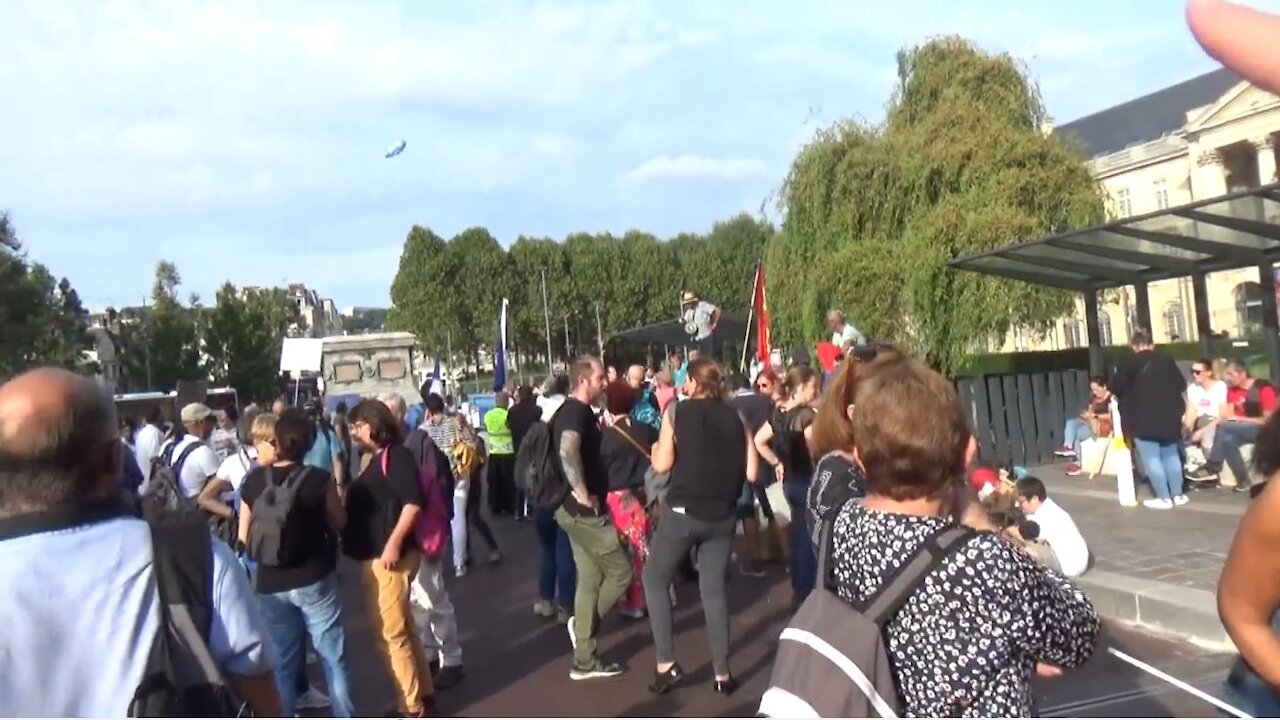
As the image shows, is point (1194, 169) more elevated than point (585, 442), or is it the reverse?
point (1194, 169)

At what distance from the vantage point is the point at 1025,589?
231 centimetres

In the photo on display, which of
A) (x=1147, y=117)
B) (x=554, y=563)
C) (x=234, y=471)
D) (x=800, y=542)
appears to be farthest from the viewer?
(x=1147, y=117)

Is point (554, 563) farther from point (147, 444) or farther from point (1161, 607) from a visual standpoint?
point (147, 444)

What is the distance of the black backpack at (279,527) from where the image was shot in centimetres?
559

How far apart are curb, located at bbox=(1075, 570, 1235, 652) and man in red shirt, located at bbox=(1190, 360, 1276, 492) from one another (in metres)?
4.61

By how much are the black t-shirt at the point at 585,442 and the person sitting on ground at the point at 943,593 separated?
187 inches

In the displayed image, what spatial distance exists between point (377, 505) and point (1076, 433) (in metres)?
11.3

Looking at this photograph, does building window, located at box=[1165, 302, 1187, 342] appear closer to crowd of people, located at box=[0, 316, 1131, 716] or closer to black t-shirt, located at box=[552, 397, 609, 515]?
crowd of people, located at box=[0, 316, 1131, 716]

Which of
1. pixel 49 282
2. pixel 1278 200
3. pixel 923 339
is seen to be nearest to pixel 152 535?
pixel 1278 200

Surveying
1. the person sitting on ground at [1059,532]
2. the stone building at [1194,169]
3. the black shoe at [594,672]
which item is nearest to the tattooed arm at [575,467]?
the black shoe at [594,672]

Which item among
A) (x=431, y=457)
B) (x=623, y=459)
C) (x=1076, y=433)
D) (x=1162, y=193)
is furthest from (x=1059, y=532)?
(x=1162, y=193)

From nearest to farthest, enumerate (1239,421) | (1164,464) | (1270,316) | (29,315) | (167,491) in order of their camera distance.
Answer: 1. (167,491)
2. (1164,464)
3. (1239,421)
4. (1270,316)
5. (29,315)

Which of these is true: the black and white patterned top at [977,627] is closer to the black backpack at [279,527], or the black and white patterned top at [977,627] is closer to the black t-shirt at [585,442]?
the black backpack at [279,527]

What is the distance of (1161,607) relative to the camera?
282 inches
